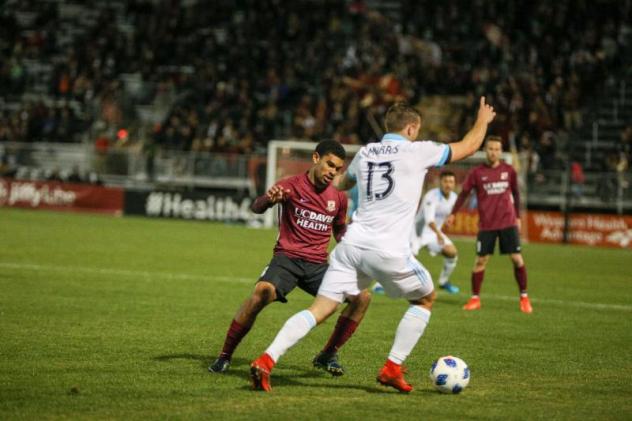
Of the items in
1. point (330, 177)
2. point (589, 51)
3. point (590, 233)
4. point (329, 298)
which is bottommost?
point (590, 233)

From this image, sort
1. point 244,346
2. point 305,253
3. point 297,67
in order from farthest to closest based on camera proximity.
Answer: point 297,67 → point 244,346 → point 305,253

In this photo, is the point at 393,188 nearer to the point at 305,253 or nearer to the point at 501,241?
the point at 305,253

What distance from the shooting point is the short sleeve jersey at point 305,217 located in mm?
8828

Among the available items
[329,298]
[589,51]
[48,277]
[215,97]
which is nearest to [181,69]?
[215,97]

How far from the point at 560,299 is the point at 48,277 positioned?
Result: 26.6 feet

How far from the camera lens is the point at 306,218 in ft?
29.1

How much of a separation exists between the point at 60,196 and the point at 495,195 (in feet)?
79.1

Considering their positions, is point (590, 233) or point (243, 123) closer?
point (590, 233)

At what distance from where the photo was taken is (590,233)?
29.6 metres

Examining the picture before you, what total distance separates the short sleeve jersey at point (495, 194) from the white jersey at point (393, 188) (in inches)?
280

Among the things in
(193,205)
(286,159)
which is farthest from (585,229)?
(193,205)

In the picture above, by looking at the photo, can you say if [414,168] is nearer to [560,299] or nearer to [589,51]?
[560,299]

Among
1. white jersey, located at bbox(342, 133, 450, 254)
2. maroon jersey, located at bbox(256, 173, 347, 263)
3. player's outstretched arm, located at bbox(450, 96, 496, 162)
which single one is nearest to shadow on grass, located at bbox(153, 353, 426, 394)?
maroon jersey, located at bbox(256, 173, 347, 263)

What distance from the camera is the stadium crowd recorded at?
3344cm
